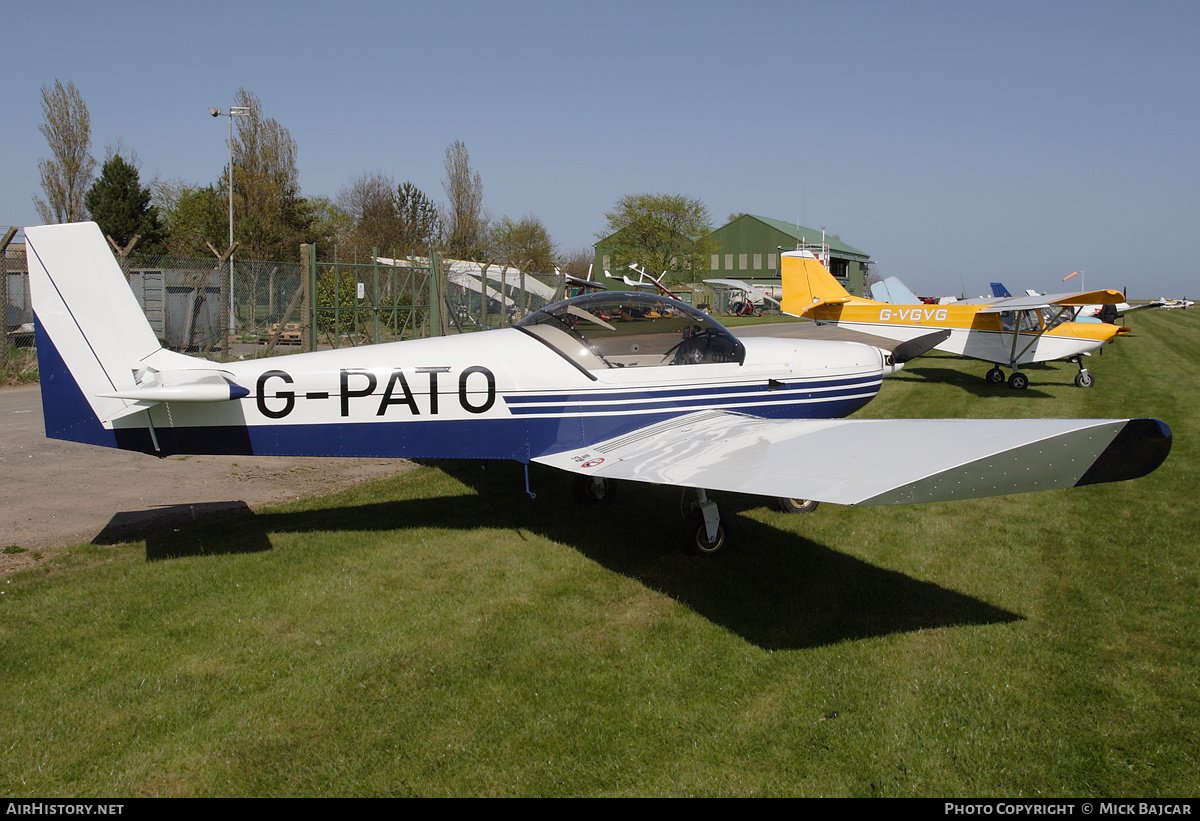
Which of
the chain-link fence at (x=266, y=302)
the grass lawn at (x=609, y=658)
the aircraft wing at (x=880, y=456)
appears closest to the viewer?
the grass lawn at (x=609, y=658)

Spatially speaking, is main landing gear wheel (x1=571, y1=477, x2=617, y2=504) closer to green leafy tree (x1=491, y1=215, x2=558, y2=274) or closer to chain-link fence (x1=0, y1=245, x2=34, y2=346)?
chain-link fence (x1=0, y1=245, x2=34, y2=346)

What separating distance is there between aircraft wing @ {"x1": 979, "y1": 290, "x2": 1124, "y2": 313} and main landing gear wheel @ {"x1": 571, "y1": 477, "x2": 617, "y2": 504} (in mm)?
11021

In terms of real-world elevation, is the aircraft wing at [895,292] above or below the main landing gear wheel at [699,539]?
above

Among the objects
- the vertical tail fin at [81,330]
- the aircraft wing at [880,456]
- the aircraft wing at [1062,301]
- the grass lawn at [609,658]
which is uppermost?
the aircraft wing at [1062,301]

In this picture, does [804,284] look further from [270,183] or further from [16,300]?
[270,183]

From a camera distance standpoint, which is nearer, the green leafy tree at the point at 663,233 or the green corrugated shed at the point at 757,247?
the green leafy tree at the point at 663,233

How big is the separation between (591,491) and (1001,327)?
39.2ft

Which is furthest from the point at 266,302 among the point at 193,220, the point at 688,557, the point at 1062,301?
the point at 193,220

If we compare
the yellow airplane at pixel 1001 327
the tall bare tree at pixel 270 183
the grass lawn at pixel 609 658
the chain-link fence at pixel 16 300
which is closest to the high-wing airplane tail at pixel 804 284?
the yellow airplane at pixel 1001 327

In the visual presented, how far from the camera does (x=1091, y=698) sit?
3482 millimetres

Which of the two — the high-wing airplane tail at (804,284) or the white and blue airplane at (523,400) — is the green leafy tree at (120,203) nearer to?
the high-wing airplane tail at (804,284)

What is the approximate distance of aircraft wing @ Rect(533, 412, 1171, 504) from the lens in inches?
128

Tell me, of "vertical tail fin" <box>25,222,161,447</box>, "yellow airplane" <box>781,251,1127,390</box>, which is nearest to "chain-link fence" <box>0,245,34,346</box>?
"vertical tail fin" <box>25,222,161,447</box>

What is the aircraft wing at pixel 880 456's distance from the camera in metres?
3.25
